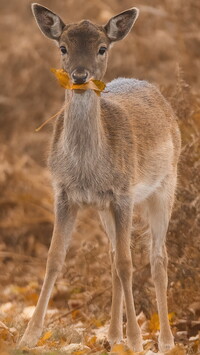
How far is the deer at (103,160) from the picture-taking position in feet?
22.5

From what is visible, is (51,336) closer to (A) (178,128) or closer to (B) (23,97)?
(A) (178,128)

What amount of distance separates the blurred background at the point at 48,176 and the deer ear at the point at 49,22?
2115 mm

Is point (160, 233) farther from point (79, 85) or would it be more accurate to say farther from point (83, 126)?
point (79, 85)

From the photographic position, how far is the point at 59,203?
729cm

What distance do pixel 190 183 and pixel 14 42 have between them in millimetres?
7612

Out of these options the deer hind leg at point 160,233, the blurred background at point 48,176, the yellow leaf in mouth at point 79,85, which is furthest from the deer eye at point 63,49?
the blurred background at point 48,176

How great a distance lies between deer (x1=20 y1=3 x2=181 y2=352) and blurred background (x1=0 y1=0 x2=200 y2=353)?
0.72 meters

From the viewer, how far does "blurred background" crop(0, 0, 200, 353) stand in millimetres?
8781

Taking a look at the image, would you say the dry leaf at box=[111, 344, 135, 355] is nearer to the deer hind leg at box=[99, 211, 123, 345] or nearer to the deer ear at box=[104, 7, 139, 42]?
the deer hind leg at box=[99, 211, 123, 345]

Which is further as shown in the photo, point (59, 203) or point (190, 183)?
point (190, 183)

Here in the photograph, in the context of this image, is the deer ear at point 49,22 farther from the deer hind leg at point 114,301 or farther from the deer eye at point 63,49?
the deer hind leg at point 114,301

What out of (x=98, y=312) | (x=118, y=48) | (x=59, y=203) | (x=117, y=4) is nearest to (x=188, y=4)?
(x=118, y=48)

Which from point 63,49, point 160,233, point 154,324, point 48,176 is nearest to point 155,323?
point 154,324

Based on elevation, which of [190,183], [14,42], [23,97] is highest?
[14,42]
